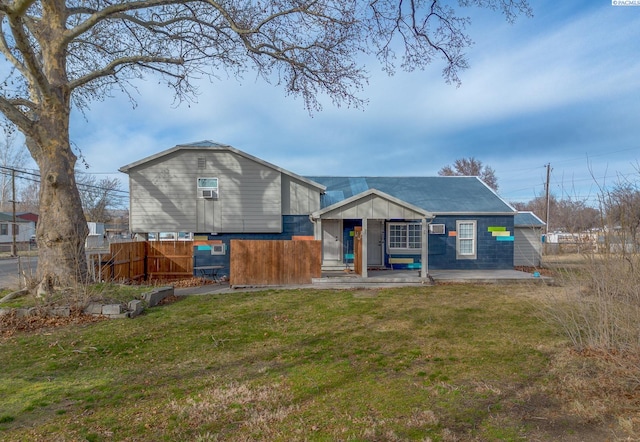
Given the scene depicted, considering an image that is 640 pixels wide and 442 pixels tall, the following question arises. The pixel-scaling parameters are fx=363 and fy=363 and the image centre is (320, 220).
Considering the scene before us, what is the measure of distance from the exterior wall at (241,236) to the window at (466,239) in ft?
20.5

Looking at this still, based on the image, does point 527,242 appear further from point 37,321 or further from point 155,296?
point 37,321

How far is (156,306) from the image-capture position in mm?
8797

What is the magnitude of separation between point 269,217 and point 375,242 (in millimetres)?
4650

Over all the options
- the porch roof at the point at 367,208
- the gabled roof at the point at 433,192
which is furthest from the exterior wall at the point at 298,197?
the porch roof at the point at 367,208

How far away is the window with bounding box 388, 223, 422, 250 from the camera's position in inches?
593

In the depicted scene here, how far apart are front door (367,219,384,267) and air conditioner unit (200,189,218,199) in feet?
20.8

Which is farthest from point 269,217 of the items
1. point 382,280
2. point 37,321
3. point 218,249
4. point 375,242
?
point 37,321

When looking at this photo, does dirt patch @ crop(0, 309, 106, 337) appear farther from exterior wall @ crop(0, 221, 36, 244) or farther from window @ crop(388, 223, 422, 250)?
exterior wall @ crop(0, 221, 36, 244)

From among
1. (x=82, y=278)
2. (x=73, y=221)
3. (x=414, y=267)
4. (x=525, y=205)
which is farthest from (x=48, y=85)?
(x=525, y=205)

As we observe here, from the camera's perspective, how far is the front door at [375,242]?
15.2 m

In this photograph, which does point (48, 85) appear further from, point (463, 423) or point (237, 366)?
point (463, 423)

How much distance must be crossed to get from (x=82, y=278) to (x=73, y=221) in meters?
1.39

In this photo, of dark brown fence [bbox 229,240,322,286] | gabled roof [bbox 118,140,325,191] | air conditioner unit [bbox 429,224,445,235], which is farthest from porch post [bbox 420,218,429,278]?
gabled roof [bbox 118,140,325,191]

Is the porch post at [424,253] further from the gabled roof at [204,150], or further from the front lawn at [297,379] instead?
the front lawn at [297,379]
